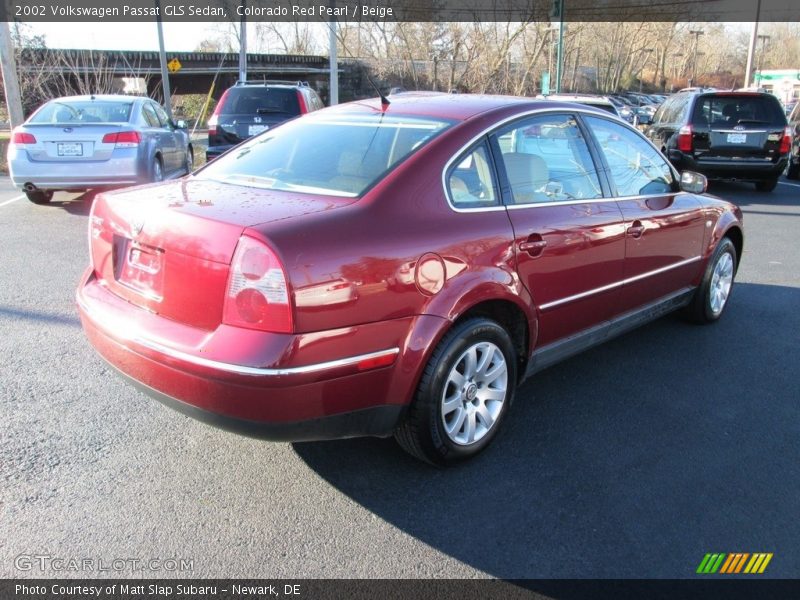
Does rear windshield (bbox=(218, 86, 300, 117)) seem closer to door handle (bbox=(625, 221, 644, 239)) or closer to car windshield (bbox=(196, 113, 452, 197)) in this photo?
car windshield (bbox=(196, 113, 452, 197))

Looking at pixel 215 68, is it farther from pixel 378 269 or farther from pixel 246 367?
pixel 246 367

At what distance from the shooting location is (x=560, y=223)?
3600 mm

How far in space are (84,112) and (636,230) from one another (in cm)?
831

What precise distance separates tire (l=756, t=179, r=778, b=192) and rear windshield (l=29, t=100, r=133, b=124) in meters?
11.0

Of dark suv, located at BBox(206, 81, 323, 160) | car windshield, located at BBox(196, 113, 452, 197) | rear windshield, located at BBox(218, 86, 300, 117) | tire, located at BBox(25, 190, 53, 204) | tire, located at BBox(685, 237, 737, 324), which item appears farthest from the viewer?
rear windshield, located at BBox(218, 86, 300, 117)

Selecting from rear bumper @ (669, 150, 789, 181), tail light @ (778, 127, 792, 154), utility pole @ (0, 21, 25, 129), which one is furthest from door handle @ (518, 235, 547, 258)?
utility pole @ (0, 21, 25, 129)

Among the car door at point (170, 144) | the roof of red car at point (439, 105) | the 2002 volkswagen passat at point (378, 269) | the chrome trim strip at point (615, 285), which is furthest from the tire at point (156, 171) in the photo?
the chrome trim strip at point (615, 285)

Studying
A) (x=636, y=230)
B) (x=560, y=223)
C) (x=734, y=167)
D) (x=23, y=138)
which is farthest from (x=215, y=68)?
(x=560, y=223)

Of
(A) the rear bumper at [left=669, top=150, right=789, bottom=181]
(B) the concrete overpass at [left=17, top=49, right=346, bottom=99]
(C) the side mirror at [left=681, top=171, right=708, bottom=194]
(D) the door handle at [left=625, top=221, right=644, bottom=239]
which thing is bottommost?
(A) the rear bumper at [left=669, top=150, right=789, bottom=181]

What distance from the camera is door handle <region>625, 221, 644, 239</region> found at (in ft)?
13.4

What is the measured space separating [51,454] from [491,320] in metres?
2.20

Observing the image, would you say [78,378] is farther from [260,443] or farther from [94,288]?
[260,443]

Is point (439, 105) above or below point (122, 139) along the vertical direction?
above

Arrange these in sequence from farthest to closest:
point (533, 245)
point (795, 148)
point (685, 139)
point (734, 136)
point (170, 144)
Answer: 1. point (795, 148)
2. point (685, 139)
3. point (734, 136)
4. point (170, 144)
5. point (533, 245)
